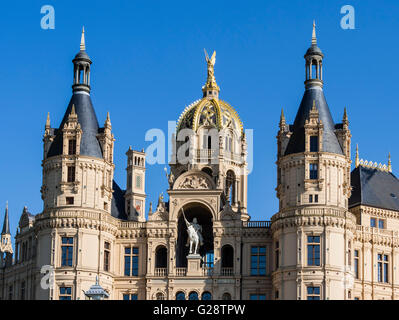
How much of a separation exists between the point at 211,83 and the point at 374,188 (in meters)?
20.9

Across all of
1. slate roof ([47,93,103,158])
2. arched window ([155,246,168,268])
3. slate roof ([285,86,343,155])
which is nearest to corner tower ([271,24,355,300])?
slate roof ([285,86,343,155])

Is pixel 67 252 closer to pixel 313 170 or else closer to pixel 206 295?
pixel 206 295

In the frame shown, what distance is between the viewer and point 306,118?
102500 mm

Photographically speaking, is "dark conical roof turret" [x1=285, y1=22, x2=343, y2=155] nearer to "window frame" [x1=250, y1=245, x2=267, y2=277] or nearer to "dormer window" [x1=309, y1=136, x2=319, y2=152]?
"dormer window" [x1=309, y1=136, x2=319, y2=152]

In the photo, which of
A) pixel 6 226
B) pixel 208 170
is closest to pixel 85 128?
pixel 208 170

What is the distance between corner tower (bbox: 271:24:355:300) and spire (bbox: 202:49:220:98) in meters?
15.3

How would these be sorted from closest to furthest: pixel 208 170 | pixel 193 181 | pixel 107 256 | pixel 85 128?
pixel 107 256 < pixel 193 181 < pixel 85 128 < pixel 208 170

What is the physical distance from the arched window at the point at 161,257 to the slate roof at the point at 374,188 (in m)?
18.7

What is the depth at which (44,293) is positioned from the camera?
99.7 metres

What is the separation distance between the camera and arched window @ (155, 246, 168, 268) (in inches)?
4142

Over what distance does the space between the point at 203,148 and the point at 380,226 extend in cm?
1981

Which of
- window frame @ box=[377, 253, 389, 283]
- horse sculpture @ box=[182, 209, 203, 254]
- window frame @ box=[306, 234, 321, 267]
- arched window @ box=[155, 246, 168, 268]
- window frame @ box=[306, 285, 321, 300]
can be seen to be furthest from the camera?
window frame @ box=[377, 253, 389, 283]

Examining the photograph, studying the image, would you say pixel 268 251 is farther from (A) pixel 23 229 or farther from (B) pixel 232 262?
(A) pixel 23 229
